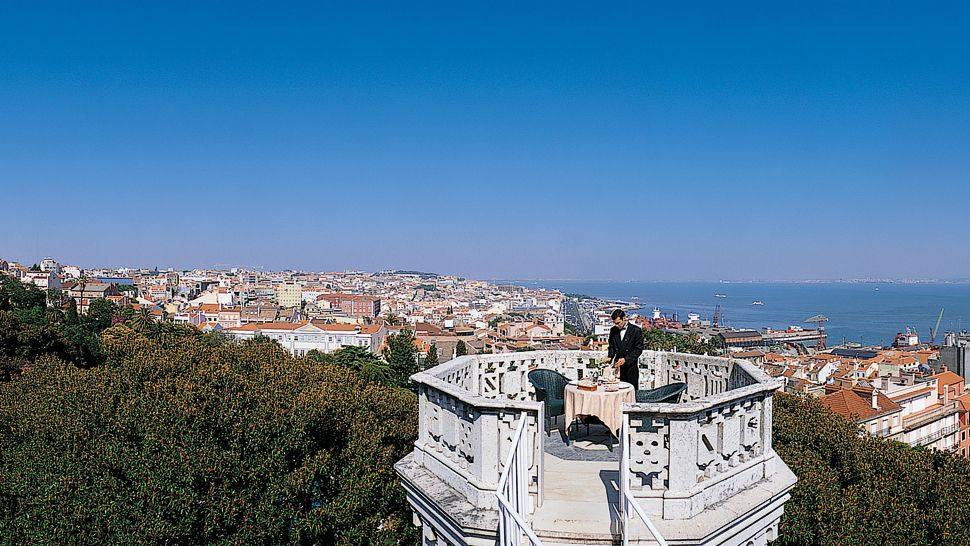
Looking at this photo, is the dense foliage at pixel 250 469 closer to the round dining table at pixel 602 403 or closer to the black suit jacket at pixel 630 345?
the black suit jacket at pixel 630 345

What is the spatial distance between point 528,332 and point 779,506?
103741 millimetres

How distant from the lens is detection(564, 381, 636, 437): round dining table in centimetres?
651

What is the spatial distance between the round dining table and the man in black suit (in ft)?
2.42

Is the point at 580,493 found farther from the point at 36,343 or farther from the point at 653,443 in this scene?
the point at 36,343

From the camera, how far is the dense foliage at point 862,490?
10.1m

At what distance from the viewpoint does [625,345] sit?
7.50 meters

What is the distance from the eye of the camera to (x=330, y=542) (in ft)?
33.6

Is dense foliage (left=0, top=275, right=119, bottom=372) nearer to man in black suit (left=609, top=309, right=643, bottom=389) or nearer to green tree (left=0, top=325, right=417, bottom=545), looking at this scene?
green tree (left=0, top=325, right=417, bottom=545)

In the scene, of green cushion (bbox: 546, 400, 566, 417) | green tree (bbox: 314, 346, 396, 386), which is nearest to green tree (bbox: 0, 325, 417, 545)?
green cushion (bbox: 546, 400, 566, 417)

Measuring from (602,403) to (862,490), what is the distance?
24.0ft

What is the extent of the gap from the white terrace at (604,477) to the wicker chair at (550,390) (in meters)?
1.57

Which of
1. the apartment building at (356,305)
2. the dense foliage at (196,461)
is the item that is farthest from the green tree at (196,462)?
the apartment building at (356,305)

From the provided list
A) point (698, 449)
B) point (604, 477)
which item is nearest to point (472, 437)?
point (604, 477)

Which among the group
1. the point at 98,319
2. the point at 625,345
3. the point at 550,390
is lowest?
the point at 98,319
